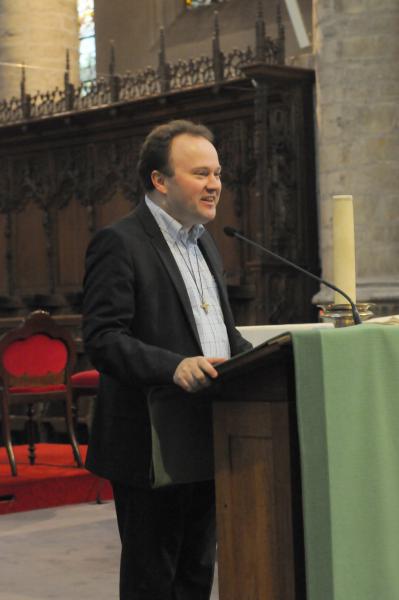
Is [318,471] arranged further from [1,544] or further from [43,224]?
[43,224]

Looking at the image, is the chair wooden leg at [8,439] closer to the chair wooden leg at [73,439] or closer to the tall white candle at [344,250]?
the chair wooden leg at [73,439]

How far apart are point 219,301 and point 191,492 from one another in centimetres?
48

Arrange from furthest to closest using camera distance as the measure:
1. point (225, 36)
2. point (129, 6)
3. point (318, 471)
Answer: point (129, 6) < point (225, 36) < point (318, 471)

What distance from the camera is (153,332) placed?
9.59ft

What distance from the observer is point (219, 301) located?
311cm

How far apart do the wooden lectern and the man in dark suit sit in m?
0.21

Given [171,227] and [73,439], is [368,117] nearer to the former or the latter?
[73,439]

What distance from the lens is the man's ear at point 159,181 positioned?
299 cm

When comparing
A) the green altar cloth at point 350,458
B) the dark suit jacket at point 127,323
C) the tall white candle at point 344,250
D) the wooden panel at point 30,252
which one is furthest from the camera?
the wooden panel at point 30,252

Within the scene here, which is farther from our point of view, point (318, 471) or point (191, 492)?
point (191, 492)

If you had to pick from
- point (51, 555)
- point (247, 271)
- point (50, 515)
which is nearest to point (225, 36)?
point (247, 271)

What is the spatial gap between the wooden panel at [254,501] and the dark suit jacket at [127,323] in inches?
9.8

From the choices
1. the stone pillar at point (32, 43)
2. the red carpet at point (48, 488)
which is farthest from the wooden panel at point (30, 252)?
the red carpet at point (48, 488)

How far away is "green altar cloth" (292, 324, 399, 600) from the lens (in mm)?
2520
